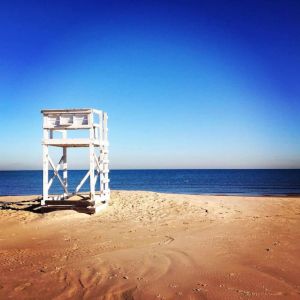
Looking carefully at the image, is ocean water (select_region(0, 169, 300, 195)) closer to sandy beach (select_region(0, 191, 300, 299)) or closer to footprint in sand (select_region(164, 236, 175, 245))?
sandy beach (select_region(0, 191, 300, 299))

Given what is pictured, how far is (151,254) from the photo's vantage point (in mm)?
7301

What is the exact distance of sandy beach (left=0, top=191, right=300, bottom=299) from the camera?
5.34 meters

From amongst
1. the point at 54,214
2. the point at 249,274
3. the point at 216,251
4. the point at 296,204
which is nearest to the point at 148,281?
the point at 249,274

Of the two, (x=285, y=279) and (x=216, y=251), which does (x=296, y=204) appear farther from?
(x=285, y=279)

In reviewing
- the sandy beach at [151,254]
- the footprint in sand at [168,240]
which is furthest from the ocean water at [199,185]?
the footprint in sand at [168,240]

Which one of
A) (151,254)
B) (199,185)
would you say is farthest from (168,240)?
(199,185)

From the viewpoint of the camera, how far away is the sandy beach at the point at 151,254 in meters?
5.34

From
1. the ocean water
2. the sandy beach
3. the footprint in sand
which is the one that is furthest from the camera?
the ocean water

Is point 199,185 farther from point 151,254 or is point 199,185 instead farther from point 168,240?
point 151,254

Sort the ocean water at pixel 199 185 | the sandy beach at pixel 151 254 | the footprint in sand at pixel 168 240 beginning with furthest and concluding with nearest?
the ocean water at pixel 199 185 < the footprint in sand at pixel 168 240 < the sandy beach at pixel 151 254

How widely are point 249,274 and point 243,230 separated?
12.7 ft

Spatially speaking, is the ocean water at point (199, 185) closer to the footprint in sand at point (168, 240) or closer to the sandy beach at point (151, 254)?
the sandy beach at point (151, 254)

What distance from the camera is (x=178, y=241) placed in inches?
333

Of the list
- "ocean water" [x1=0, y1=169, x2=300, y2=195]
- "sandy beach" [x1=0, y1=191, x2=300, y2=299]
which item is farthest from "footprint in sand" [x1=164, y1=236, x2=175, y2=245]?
"ocean water" [x1=0, y1=169, x2=300, y2=195]
